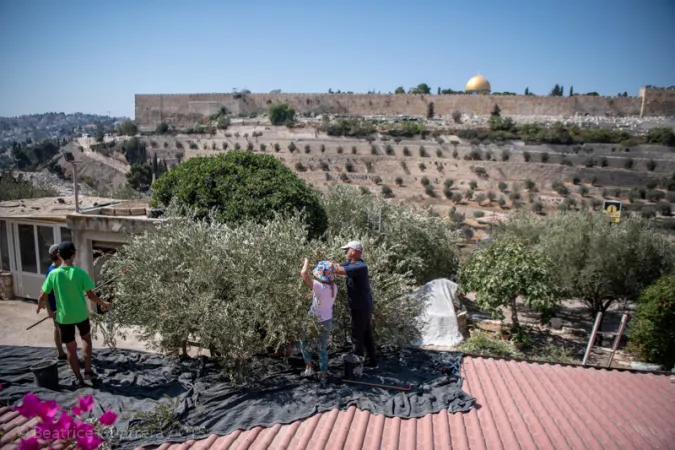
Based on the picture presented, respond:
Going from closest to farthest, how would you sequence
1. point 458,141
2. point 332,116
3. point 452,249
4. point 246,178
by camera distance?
1. point 246,178
2. point 452,249
3. point 458,141
4. point 332,116

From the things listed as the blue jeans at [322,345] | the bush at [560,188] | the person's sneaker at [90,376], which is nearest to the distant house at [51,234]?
the person's sneaker at [90,376]

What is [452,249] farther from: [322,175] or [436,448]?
[322,175]

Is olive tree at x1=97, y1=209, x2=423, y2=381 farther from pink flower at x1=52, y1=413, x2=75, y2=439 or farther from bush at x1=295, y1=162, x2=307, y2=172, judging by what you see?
bush at x1=295, y1=162, x2=307, y2=172

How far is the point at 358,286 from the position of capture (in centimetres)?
511

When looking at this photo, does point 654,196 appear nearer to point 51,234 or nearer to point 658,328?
point 658,328

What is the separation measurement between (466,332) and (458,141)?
38036 millimetres

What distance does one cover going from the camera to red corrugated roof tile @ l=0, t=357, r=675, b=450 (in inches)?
159

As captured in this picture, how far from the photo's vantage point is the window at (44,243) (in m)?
9.12

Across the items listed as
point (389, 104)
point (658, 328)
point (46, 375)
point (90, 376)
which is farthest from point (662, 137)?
point (46, 375)

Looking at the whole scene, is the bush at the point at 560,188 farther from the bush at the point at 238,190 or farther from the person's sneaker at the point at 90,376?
the person's sneaker at the point at 90,376

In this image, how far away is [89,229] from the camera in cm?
846

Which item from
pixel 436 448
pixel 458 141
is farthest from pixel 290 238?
pixel 458 141

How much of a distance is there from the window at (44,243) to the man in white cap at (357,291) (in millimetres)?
6553

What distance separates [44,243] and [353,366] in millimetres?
6995
